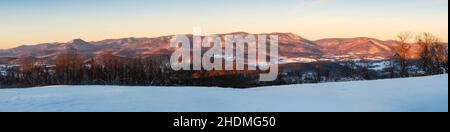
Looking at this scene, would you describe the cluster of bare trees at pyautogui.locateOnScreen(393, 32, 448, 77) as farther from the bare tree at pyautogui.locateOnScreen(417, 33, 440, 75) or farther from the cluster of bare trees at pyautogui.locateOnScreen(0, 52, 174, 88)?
the cluster of bare trees at pyautogui.locateOnScreen(0, 52, 174, 88)

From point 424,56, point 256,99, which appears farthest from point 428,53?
point 256,99

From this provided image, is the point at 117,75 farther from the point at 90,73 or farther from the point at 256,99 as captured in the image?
the point at 256,99

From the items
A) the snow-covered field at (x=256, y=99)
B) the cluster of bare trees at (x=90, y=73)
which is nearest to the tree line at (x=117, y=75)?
the cluster of bare trees at (x=90, y=73)

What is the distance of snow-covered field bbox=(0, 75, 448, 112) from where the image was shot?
345 inches

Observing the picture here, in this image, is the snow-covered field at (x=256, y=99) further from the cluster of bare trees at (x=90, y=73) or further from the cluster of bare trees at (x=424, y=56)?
the cluster of bare trees at (x=90, y=73)

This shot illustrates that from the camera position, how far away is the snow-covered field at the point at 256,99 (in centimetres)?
876

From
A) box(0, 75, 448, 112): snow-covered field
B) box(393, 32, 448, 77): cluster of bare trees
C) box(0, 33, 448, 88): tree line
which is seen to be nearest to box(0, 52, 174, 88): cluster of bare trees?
box(0, 33, 448, 88): tree line
